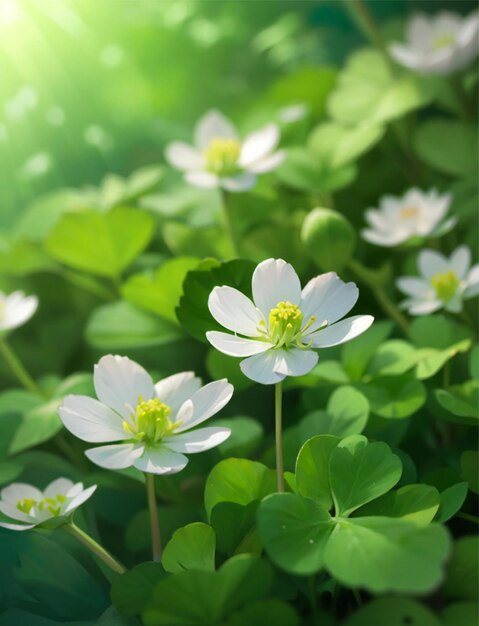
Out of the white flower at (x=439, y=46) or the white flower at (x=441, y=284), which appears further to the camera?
the white flower at (x=439, y=46)

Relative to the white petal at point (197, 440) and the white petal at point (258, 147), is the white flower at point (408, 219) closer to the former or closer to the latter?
the white petal at point (258, 147)

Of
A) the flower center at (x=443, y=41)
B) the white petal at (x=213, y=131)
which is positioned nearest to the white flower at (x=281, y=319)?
the white petal at (x=213, y=131)

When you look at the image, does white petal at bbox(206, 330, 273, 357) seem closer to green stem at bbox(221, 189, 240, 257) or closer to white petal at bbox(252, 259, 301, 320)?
white petal at bbox(252, 259, 301, 320)

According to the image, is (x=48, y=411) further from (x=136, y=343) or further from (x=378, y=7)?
(x=378, y=7)

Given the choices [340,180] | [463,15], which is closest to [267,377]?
[340,180]

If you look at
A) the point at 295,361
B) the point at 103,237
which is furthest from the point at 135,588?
the point at 103,237

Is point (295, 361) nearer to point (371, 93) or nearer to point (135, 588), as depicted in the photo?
point (135, 588)
